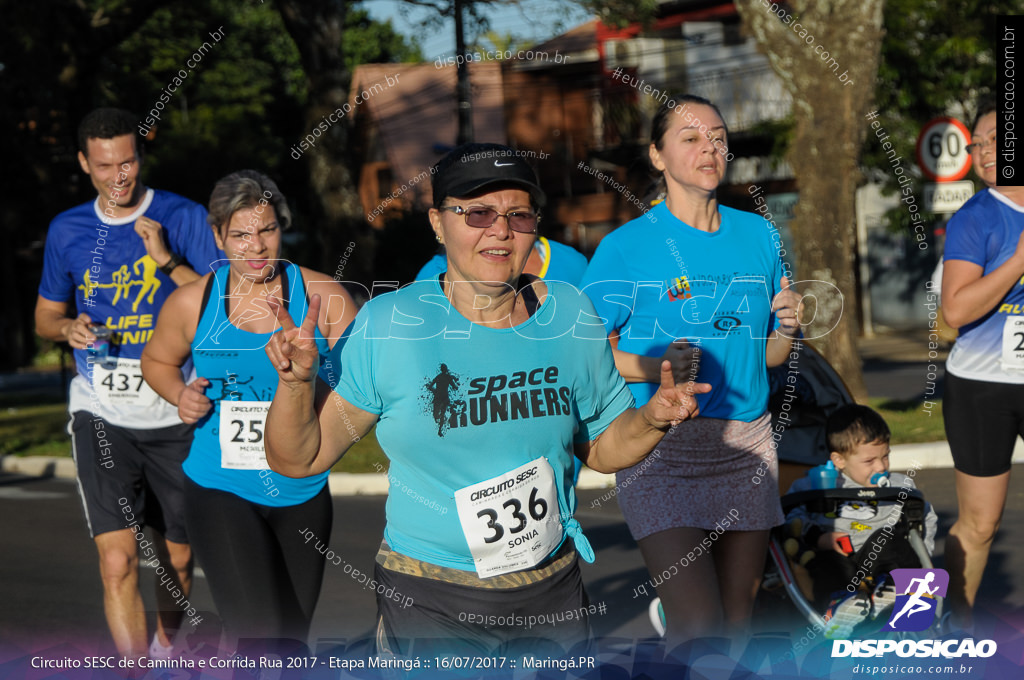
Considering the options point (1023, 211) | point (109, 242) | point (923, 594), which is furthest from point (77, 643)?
point (1023, 211)

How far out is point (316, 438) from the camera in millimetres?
2795

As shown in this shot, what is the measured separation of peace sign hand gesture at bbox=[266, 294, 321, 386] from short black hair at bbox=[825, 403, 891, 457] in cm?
249

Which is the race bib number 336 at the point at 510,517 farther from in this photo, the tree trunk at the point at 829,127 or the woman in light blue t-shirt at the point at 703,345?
the tree trunk at the point at 829,127

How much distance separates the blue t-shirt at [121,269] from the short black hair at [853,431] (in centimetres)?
262

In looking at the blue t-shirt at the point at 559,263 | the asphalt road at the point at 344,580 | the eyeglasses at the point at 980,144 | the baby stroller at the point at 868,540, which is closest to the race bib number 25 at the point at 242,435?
the asphalt road at the point at 344,580

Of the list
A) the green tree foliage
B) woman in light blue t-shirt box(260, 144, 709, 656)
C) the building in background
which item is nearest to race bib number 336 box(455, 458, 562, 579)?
woman in light blue t-shirt box(260, 144, 709, 656)

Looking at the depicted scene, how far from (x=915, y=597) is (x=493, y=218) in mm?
2143

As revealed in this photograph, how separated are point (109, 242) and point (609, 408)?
2.73 meters

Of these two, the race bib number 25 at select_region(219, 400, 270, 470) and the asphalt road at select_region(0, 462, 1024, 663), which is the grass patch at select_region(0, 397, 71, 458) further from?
the race bib number 25 at select_region(219, 400, 270, 470)

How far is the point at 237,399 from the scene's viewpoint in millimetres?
4000

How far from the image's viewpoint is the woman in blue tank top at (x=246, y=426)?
12.5 feet

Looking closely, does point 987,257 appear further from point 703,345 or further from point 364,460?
point 364,460

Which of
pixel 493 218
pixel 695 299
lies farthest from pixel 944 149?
pixel 493 218

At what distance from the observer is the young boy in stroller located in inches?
162
